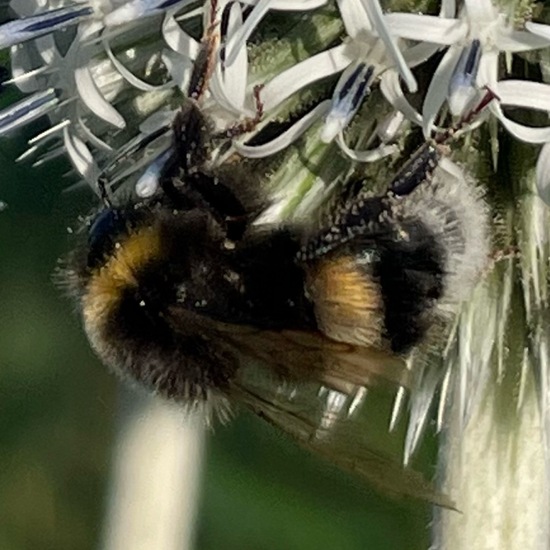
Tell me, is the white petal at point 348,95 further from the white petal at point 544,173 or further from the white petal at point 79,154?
the white petal at point 79,154

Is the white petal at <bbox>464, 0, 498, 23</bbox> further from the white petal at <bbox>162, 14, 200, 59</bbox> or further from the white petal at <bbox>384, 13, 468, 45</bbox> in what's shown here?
the white petal at <bbox>162, 14, 200, 59</bbox>

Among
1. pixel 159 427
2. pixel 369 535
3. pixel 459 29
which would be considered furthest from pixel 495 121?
pixel 369 535

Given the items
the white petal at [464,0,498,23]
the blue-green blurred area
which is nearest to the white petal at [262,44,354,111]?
the white petal at [464,0,498,23]

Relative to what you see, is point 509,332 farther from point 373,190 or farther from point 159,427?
point 159,427

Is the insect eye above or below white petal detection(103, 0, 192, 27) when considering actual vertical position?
below

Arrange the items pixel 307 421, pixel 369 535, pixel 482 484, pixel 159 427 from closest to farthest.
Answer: pixel 307 421 → pixel 482 484 → pixel 159 427 → pixel 369 535

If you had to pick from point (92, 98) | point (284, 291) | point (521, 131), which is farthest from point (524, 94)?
point (92, 98)
